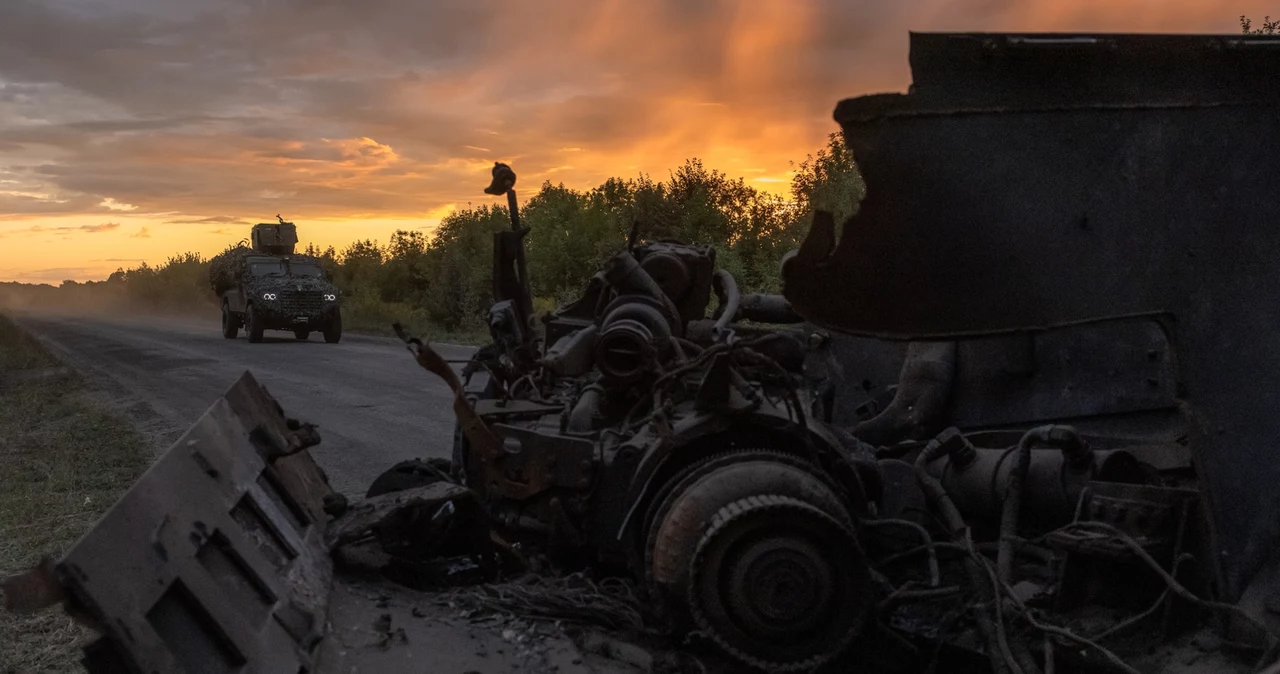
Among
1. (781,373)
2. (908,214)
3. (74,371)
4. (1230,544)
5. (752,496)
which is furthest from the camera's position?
(74,371)

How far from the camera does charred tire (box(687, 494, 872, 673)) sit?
11.2 feet

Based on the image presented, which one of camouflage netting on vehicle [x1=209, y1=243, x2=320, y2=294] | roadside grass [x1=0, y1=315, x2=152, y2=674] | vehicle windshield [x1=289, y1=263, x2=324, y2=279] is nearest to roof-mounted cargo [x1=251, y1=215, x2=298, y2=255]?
camouflage netting on vehicle [x1=209, y1=243, x2=320, y2=294]

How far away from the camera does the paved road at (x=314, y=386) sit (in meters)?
10.1

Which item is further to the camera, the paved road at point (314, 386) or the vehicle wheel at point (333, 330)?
the vehicle wheel at point (333, 330)

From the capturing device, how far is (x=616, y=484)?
4059 mm

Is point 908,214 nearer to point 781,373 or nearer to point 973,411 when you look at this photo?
point 781,373

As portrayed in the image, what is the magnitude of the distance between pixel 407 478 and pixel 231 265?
2512 cm

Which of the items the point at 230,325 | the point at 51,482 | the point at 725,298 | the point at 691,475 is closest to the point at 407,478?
the point at 725,298

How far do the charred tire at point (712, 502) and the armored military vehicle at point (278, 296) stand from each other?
73.8ft

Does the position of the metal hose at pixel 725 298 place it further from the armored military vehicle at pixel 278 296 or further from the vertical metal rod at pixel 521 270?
the armored military vehicle at pixel 278 296

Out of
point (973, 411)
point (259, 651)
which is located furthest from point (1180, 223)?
point (259, 651)

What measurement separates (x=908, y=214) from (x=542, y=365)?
2.62 m

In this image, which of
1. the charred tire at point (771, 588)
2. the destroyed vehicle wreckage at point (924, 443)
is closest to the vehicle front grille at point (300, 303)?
the destroyed vehicle wreckage at point (924, 443)

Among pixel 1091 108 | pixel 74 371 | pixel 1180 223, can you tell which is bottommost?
pixel 74 371
